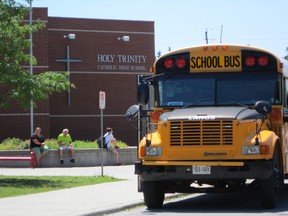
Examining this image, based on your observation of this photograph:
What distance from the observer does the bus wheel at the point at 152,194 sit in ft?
50.6

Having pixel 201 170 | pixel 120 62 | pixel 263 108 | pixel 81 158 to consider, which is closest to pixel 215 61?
pixel 263 108

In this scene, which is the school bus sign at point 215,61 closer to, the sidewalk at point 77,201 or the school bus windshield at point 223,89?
the school bus windshield at point 223,89

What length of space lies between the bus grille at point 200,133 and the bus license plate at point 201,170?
0.45 meters

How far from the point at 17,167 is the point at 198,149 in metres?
17.6

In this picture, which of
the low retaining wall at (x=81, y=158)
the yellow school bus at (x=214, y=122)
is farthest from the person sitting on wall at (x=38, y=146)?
the yellow school bus at (x=214, y=122)

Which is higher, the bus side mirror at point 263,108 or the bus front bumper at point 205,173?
the bus side mirror at point 263,108

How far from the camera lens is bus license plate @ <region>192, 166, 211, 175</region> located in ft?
48.0

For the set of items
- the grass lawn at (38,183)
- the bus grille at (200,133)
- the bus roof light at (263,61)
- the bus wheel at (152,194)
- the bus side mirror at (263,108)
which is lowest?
the grass lawn at (38,183)

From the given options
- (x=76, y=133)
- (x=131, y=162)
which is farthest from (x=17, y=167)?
(x=76, y=133)

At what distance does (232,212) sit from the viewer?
14695 mm

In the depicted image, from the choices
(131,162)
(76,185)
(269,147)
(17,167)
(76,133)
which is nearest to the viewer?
(269,147)

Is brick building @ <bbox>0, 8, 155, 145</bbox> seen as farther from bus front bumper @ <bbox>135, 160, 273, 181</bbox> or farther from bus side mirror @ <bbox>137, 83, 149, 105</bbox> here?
bus front bumper @ <bbox>135, 160, 273, 181</bbox>

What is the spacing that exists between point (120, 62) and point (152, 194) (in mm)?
31471

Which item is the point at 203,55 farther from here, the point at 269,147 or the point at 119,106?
the point at 119,106
